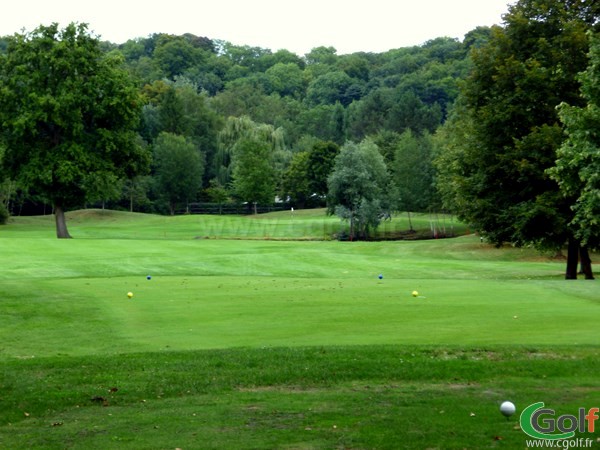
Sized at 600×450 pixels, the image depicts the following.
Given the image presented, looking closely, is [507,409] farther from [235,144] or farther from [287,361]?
[235,144]

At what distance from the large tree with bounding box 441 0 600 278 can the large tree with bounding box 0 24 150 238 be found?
101 ft

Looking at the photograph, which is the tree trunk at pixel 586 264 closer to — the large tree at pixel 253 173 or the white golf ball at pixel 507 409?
the white golf ball at pixel 507 409

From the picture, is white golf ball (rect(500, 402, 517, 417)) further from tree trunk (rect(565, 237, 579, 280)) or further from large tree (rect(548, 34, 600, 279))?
tree trunk (rect(565, 237, 579, 280))

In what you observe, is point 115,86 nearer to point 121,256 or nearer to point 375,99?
point 121,256

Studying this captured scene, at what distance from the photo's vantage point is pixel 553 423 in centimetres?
1013

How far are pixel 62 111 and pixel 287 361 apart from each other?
49.0 m

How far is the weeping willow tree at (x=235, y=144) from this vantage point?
11519 cm

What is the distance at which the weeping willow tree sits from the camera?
11519 centimetres

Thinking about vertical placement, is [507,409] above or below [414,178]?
below

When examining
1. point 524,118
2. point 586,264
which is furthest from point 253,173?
point 524,118

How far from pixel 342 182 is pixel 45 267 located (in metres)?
48.6

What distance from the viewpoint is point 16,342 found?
1680 cm

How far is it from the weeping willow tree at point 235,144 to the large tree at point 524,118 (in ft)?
250

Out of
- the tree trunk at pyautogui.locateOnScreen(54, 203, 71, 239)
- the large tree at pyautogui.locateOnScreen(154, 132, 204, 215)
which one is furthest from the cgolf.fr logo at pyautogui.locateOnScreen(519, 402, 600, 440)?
the large tree at pyautogui.locateOnScreen(154, 132, 204, 215)
